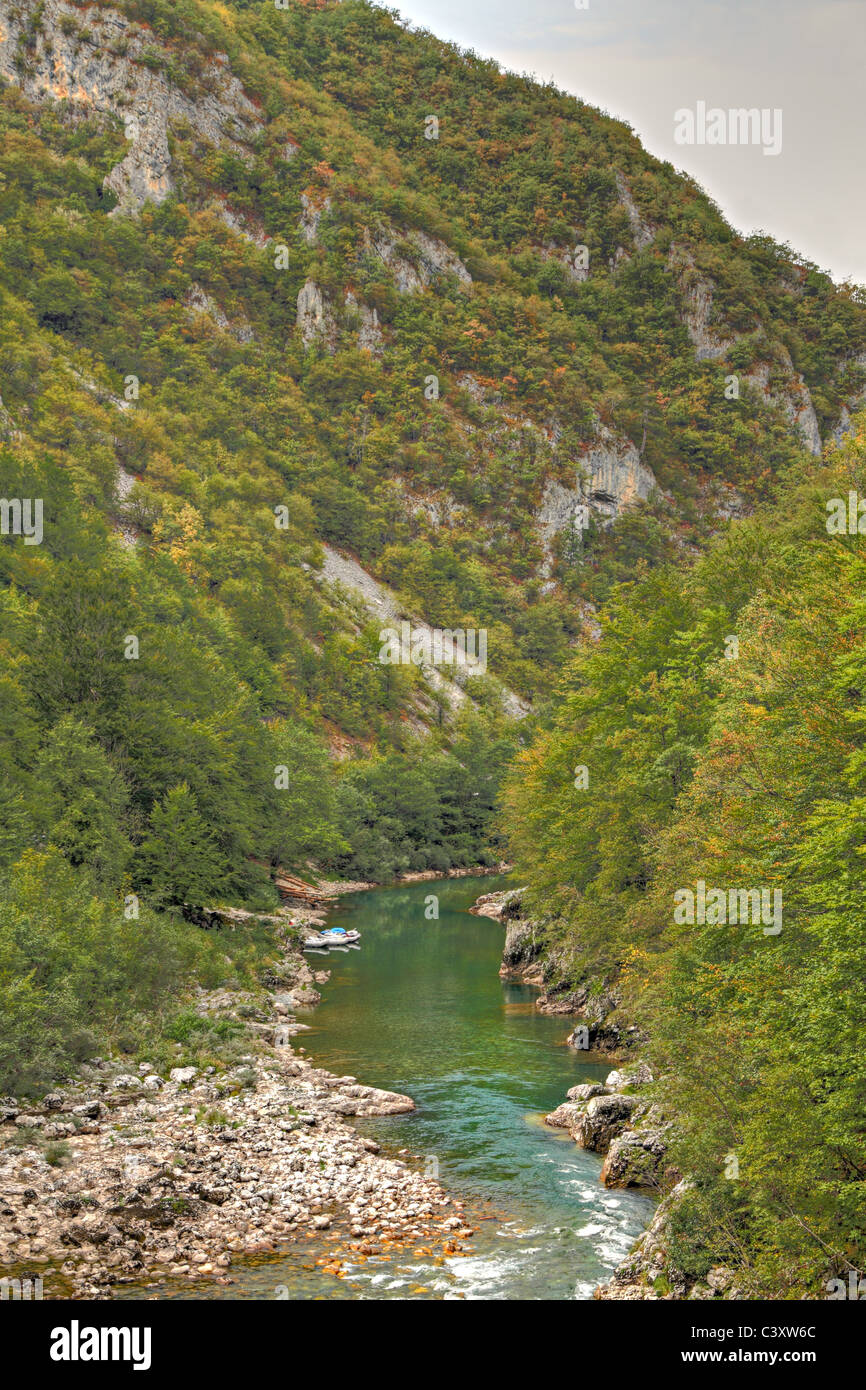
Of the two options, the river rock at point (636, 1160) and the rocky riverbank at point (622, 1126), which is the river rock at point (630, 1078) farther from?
the river rock at point (636, 1160)

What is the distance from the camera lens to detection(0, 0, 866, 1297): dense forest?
19125mm

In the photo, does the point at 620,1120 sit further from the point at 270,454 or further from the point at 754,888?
the point at 270,454

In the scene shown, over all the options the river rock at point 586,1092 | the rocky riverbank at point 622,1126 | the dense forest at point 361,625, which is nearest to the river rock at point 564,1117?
the rocky riverbank at point 622,1126

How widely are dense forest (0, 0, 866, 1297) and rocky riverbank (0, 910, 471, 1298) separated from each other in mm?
2390

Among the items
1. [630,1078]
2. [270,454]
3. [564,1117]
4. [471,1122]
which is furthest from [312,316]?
[564,1117]

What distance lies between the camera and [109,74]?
146 m

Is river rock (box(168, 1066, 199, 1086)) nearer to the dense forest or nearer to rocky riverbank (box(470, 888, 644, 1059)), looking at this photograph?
the dense forest

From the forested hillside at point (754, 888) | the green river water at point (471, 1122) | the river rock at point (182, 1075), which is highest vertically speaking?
the forested hillside at point (754, 888)

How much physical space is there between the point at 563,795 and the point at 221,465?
9022 centimetres

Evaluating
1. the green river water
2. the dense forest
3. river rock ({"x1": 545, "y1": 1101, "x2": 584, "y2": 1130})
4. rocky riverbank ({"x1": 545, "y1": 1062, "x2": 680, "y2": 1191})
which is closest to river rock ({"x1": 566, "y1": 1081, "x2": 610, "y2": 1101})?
rocky riverbank ({"x1": 545, "y1": 1062, "x2": 680, "y2": 1191})

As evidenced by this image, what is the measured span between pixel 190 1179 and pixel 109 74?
540 ft

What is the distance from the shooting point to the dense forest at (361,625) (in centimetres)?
1912

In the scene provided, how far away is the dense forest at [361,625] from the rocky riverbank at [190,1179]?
239cm
